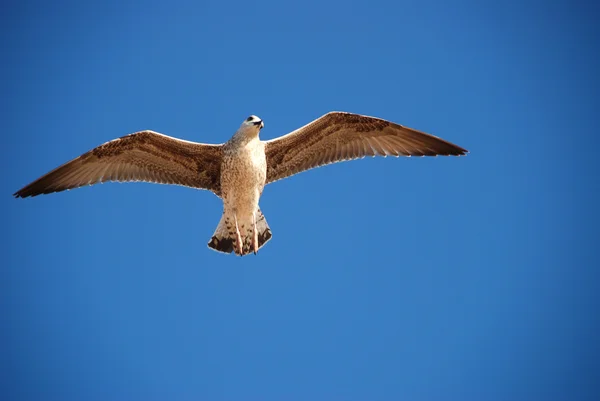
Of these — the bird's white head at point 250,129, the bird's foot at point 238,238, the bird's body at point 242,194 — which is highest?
the bird's white head at point 250,129

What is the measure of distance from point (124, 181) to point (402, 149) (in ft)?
16.3

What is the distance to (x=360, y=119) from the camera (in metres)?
10.6

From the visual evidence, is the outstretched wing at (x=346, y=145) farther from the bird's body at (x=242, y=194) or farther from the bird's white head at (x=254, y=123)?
the bird's white head at (x=254, y=123)

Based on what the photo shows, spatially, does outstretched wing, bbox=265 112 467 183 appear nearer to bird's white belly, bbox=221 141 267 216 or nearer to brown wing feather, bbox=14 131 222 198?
bird's white belly, bbox=221 141 267 216

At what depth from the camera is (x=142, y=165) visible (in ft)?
34.8

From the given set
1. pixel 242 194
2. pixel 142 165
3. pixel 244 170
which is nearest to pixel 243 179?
pixel 244 170

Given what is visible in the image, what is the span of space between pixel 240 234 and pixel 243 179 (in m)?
1.06

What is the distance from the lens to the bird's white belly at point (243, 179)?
10141 mm

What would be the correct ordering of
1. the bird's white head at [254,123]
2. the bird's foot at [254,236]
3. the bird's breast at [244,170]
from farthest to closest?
the bird's foot at [254,236] → the bird's breast at [244,170] → the bird's white head at [254,123]

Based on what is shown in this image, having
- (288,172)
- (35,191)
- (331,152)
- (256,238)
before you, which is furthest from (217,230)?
(35,191)

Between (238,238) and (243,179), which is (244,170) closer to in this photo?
(243,179)

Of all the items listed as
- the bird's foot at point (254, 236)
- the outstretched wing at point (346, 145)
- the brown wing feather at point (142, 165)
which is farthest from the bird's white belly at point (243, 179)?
the outstretched wing at point (346, 145)

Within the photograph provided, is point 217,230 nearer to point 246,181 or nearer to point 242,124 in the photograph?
point 246,181

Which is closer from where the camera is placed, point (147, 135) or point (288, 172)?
point (147, 135)
